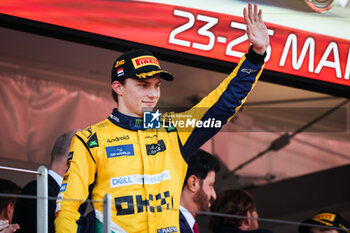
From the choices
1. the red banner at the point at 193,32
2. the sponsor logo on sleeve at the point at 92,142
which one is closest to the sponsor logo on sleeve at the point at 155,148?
the sponsor logo on sleeve at the point at 92,142

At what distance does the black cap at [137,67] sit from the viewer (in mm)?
3314

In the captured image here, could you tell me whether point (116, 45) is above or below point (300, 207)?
above

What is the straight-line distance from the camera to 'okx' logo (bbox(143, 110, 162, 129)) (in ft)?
10.8

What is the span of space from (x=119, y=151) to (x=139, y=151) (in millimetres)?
95

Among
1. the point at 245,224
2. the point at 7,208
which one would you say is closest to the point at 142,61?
the point at 7,208

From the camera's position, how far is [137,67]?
3334 millimetres

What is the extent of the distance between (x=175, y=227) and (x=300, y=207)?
14.8ft

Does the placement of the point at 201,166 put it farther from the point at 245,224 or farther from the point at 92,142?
the point at 92,142

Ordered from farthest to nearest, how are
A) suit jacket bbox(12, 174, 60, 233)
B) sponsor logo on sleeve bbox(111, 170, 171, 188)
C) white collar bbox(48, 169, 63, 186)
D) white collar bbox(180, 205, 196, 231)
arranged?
white collar bbox(48, 169, 63, 186), suit jacket bbox(12, 174, 60, 233), white collar bbox(180, 205, 196, 231), sponsor logo on sleeve bbox(111, 170, 171, 188)

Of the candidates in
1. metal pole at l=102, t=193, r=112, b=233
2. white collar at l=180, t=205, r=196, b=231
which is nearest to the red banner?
white collar at l=180, t=205, r=196, b=231

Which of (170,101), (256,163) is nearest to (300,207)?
(256,163)

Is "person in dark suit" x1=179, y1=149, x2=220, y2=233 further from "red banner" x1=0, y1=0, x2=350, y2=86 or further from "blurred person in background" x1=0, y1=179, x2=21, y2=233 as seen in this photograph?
"red banner" x1=0, y1=0, x2=350, y2=86

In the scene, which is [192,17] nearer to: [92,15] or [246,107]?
[92,15]

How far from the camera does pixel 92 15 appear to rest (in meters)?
4.83
